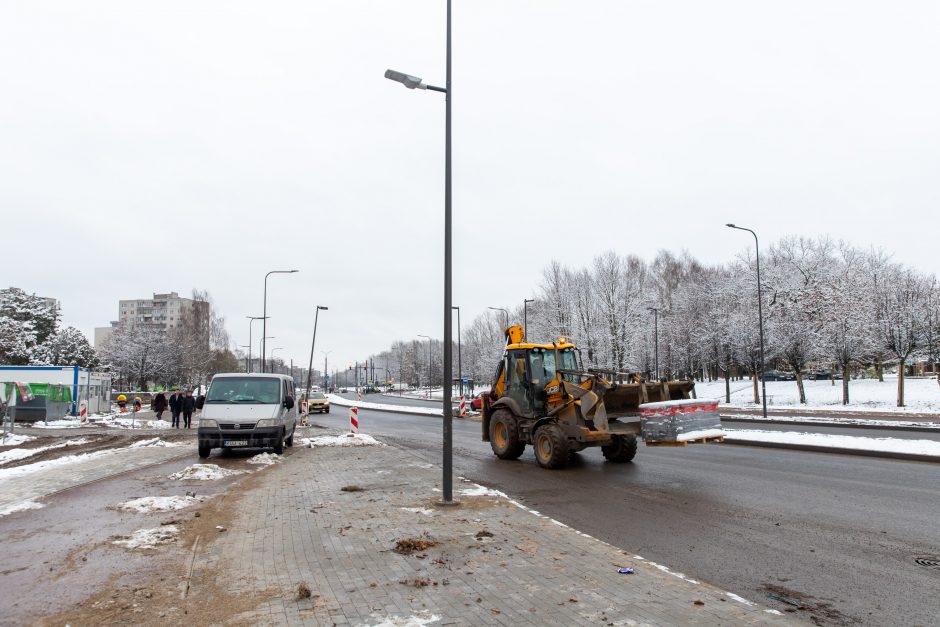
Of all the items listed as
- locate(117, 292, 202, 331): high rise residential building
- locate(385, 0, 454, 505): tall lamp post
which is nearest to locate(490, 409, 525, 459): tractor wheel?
locate(385, 0, 454, 505): tall lamp post

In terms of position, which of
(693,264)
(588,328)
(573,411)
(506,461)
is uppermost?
(693,264)

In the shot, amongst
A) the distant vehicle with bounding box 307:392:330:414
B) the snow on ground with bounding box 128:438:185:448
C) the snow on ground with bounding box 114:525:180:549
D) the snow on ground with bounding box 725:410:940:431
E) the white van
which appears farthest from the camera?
the distant vehicle with bounding box 307:392:330:414

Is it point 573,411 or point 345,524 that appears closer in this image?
point 345,524

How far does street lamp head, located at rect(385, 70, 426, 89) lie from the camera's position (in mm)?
8602

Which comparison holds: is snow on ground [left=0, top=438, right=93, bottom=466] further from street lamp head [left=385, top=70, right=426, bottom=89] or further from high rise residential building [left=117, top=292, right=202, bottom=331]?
high rise residential building [left=117, top=292, right=202, bottom=331]

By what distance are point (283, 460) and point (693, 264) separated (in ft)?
217

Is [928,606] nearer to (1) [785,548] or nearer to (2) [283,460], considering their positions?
(1) [785,548]

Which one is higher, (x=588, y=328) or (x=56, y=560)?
(x=588, y=328)

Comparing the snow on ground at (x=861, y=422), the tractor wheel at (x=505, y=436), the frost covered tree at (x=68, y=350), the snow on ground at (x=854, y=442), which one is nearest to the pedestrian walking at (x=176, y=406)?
the tractor wheel at (x=505, y=436)

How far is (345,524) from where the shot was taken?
7211 millimetres

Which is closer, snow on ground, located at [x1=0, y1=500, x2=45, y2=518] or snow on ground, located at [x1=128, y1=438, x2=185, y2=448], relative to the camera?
snow on ground, located at [x1=0, y1=500, x2=45, y2=518]

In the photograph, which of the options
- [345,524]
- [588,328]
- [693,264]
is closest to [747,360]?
[588,328]

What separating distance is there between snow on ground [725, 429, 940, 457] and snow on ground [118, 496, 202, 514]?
14.2 meters

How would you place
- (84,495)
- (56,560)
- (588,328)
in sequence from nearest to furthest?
(56,560) < (84,495) < (588,328)
